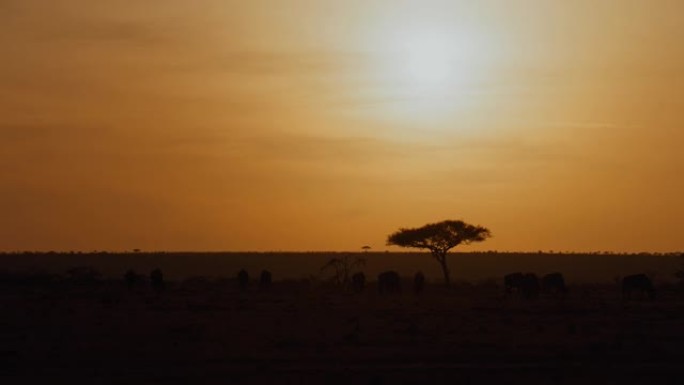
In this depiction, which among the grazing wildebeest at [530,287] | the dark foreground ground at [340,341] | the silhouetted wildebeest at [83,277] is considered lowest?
the dark foreground ground at [340,341]

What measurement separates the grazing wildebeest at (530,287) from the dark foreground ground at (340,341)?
512 cm

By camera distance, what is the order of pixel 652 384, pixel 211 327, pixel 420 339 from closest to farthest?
pixel 652 384 → pixel 420 339 → pixel 211 327

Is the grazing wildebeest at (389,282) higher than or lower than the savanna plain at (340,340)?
higher

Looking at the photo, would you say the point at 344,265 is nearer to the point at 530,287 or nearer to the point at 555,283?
the point at 555,283

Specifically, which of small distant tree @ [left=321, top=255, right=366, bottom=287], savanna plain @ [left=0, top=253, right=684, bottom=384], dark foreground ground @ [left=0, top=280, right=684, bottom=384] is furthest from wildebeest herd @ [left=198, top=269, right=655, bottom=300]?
small distant tree @ [left=321, top=255, right=366, bottom=287]

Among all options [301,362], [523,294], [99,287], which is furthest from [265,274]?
[301,362]

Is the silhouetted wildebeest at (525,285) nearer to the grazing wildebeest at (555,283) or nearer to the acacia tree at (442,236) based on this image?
the grazing wildebeest at (555,283)

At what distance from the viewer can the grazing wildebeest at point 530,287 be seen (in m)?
55.9

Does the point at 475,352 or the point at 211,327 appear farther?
the point at 211,327

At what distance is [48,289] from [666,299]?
33.0m

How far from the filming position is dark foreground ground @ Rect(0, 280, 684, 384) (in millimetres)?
24438

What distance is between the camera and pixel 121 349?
29047mm

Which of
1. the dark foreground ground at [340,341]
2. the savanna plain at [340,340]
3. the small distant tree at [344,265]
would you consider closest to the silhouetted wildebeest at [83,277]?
the small distant tree at [344,265]

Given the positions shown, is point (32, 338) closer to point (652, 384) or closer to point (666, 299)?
point (652, 384)
